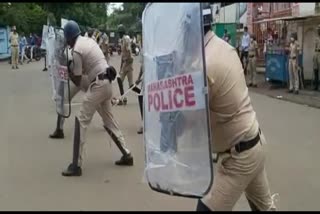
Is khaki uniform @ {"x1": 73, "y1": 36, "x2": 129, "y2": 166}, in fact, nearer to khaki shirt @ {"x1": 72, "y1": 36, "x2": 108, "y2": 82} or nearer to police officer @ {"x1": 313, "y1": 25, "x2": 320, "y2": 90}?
khaki shirt @ {"x1": 72, "y1": 36, "x2": 108, "y2": 82}

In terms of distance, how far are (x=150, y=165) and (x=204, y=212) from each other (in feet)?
1.46

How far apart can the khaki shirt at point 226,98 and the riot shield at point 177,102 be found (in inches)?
6.9

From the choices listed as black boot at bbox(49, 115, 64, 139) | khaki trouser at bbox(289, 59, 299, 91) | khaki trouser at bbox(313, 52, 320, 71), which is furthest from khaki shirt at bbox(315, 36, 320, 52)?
black boot at bbox(49, 115, 64, 139)

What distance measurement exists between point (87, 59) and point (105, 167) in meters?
1.37

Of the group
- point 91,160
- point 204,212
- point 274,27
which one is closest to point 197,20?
point 204,212

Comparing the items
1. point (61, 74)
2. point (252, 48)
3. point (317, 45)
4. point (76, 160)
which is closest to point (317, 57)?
point (317, 45)

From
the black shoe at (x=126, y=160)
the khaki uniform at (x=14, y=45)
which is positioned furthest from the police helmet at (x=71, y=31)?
the khaki uniform at (x=14, y=45)

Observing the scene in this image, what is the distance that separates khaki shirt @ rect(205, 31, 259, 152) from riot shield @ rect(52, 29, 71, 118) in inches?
163

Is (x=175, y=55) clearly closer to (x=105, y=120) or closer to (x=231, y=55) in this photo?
(x=231, y=55)

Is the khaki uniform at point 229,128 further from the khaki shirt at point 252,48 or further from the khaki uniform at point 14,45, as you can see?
the khaki uniform at point 14,45

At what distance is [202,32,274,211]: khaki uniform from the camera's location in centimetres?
343

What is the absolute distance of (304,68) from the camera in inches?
673

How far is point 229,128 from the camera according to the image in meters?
3.56

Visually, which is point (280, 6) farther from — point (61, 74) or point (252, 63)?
point (61, 74)
